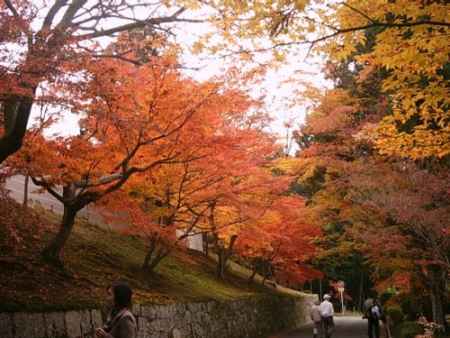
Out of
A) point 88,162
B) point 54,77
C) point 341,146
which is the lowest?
point 88,162

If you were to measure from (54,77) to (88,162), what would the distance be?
3653mm

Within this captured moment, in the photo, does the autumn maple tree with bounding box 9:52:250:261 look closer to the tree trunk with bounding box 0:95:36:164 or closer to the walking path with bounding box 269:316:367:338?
the tree trunk with bounding box 0:95:36:164

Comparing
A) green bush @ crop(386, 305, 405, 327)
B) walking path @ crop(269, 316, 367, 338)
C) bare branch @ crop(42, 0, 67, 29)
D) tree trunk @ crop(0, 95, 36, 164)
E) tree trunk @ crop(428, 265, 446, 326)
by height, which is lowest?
walking path @ crop(269, 316, 367, 338)

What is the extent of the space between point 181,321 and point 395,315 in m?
10.8

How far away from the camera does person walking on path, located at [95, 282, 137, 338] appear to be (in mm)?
5012

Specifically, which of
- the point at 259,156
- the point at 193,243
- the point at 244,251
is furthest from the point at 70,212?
the point at 193,243

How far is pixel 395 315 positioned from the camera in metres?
20.1

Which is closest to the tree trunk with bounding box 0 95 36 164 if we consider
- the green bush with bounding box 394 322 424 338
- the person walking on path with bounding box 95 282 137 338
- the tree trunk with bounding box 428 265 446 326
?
the person walking on path with bounding box 95 282 137 338

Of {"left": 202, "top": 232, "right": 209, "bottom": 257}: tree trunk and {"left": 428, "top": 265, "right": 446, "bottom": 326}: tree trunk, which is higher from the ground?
{"left": 202, "top": 232, "right": 209, "bottom": 257}: tree trunk

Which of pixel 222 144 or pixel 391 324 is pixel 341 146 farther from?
pixel 222 144

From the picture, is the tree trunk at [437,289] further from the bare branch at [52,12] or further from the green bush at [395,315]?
the bare branch at [52,12]

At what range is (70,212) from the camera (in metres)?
11.2

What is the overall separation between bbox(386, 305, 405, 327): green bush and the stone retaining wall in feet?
17.5

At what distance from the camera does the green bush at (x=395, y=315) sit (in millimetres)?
19953
